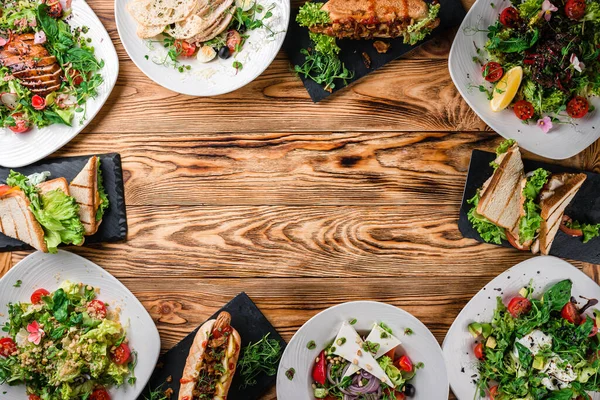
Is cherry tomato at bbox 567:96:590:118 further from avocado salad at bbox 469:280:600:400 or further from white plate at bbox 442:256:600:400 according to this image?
avocado salad at bbox 469:280:600:400

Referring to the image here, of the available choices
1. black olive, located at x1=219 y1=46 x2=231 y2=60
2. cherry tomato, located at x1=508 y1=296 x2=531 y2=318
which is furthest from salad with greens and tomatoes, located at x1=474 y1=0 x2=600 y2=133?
black olive, located at x1=219 y1=46 x2=231 y2=60

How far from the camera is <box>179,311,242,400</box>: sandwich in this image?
10.9 ft

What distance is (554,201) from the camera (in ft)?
11.1

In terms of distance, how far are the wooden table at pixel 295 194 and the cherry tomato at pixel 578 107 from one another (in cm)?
37

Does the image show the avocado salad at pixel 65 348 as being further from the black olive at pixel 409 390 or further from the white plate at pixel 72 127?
the black olive at pixel 409 390

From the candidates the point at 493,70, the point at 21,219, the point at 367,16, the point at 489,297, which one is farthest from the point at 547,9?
the point at 21,219

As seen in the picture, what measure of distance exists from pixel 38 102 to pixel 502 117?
3211 millimetres

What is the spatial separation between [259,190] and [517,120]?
6.20ft

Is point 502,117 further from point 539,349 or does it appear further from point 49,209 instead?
point 49,209

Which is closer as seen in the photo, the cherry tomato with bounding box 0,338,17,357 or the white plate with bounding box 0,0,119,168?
the cherry tomato with bounding box 0,338,17,357

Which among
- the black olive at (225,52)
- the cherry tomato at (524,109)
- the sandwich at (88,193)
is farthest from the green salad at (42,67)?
the cherry tomato at (524,109)

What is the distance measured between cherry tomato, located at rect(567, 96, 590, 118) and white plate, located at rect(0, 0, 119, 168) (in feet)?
10.3

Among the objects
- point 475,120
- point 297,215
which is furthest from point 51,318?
point 475,120

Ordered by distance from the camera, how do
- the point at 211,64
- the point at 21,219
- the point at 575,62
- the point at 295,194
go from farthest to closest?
1. the point at 295,194
2. the point at 211,64
3. the point at 21,219
4. the point at 575,62
